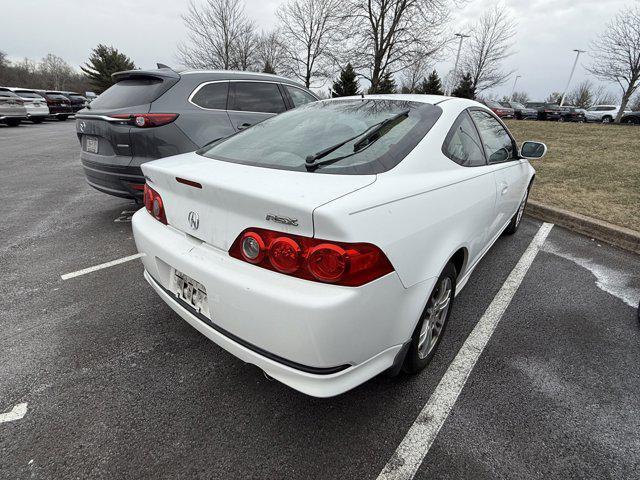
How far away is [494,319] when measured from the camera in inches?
107

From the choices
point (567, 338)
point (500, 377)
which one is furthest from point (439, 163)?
point (567, 338)

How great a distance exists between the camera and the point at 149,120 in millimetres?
3551

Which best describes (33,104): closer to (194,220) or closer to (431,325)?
(194,220)

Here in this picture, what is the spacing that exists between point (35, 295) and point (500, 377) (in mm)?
3343

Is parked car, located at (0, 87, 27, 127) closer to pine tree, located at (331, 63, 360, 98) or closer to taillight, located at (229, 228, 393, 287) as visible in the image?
taillight, located at (229, 228, 393, 287)

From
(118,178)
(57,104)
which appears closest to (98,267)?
(118,178)

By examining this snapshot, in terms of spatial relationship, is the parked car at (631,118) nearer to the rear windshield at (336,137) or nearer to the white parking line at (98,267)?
the rear windshield at (336,137)

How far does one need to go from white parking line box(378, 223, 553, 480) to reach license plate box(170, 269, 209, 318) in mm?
1096

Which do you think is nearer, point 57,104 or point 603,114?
point 57,104

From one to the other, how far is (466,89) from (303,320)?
34325 millimetres

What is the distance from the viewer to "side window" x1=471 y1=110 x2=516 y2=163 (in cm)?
274

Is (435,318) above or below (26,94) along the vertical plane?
above

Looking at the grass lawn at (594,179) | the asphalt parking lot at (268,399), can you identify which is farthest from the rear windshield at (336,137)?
the grass lawn at (594,179)

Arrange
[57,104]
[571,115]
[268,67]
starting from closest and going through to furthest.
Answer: [57,104] → [571,115] → [268,67]
